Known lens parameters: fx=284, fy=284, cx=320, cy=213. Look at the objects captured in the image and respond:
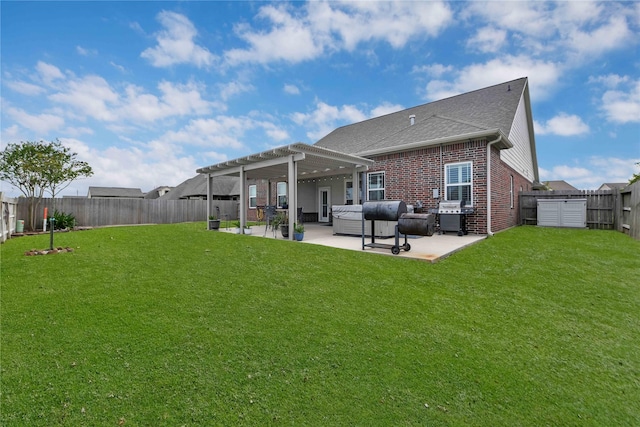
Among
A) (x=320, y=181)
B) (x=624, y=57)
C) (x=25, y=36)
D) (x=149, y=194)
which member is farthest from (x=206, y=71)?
(x=149, y=194)

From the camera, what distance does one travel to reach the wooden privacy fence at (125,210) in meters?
13.6

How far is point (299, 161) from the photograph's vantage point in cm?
1072

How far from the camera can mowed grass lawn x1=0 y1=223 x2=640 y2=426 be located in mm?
1916

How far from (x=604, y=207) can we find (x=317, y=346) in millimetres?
14680

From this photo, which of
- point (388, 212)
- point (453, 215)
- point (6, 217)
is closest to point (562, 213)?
point (453, 215)

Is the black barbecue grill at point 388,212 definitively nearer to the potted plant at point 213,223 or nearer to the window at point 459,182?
the window at point 459,182

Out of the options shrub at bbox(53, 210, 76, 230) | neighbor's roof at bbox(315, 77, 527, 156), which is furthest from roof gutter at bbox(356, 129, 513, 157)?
shrub at bbox(53, 210, 76, 230)

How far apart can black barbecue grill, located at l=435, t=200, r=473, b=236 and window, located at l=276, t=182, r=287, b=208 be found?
973 cm

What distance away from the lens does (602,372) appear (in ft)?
7.80

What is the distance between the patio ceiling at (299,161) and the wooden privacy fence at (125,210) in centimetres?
253

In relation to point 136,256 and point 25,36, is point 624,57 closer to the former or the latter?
point 136,256

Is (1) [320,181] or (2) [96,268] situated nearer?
(2) [96,268]

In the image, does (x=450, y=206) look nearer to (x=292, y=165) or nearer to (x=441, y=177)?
(x=441, y=177)

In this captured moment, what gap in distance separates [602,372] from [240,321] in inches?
131
